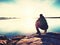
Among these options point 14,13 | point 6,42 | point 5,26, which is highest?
point 14,13

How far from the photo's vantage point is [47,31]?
2.33 meters

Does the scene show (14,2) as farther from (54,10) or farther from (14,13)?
(54,10)

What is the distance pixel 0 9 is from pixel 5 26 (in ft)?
0.69

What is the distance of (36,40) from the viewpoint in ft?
7.55

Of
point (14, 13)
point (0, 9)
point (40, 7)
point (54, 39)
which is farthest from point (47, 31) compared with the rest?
point (0, 9)

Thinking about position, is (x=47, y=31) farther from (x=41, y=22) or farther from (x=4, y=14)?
(x=4, y=14)

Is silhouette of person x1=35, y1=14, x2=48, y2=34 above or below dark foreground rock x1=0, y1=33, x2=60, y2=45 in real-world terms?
above

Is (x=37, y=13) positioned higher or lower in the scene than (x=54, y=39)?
higher

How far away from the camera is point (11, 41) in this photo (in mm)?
2326

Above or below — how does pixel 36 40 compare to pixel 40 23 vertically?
below

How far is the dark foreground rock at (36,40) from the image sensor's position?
2.29 metres

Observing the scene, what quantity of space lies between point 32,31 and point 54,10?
35cm

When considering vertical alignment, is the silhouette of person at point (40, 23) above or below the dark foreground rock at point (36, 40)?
above

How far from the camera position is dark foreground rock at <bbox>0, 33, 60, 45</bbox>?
7.50ft
